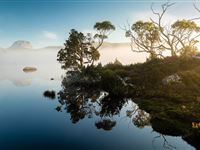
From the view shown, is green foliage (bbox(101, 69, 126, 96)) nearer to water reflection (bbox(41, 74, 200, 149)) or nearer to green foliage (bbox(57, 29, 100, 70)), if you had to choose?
water reflection (bbox(41, 74, 200, 149))

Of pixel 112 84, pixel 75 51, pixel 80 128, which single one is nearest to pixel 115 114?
pixel 80 128

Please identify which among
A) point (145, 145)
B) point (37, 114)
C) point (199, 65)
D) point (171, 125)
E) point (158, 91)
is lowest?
point (145, 145)

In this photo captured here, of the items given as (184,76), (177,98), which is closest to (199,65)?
(184,76)

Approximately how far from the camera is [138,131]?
15641mm

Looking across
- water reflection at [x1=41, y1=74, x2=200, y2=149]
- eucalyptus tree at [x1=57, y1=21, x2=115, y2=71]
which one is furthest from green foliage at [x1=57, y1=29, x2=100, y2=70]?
water reflection at [x1=41, y1=74, x2=200, y2=149]

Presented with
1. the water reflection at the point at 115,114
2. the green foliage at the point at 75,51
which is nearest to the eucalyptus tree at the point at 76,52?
the green foliage at the point at 75,51

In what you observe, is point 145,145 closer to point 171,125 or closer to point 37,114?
point 171,125

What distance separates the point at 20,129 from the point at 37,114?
4.56 m

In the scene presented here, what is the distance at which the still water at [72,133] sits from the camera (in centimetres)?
1315

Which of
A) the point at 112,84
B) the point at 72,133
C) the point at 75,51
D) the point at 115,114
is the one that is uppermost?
the point at 75,51

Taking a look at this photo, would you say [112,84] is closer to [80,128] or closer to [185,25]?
[80,128]

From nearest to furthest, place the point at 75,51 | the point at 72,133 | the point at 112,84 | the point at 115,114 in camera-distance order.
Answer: the point at 72,133 < the point at 115,114 < the point at 112,84 < the point at 75,51

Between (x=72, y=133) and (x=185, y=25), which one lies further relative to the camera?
(x=185, y=25)

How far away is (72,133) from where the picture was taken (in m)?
15.5
